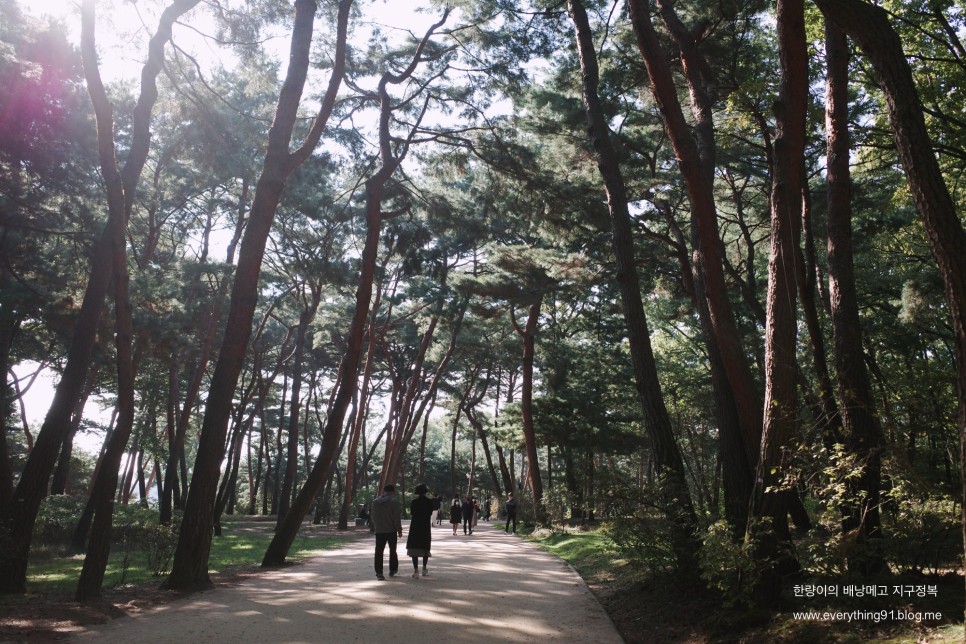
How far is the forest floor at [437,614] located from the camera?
5441mm

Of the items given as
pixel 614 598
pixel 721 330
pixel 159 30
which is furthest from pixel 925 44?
pixel 159 30

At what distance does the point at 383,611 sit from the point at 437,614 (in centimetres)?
66

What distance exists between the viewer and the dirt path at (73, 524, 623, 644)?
246 inches

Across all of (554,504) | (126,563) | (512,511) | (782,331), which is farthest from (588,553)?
(512,511)

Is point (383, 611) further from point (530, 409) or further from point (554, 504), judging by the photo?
point (530, 409)

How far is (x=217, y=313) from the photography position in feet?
64.0

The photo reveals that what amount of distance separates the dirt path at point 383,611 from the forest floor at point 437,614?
0.06 feet

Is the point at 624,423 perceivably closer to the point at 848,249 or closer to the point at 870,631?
the point at 848,249

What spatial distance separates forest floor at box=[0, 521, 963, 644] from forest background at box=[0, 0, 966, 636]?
1.36ft

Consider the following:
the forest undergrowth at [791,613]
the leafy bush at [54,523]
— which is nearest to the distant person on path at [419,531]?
the forest undergrowth at [791,613]

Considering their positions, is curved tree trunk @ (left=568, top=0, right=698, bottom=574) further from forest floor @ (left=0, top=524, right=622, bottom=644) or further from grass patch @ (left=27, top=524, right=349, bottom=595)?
grass patch @ (left=27, top=524, right=349, bottom=595)

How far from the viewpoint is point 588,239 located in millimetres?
15781

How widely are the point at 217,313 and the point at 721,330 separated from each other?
53.5ft

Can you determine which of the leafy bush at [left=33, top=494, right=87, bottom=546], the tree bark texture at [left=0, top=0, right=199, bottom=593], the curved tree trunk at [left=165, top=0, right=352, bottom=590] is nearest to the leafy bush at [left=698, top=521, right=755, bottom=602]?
the curved tree trunk at [left=165, top=0, right=352, bottom=590]
